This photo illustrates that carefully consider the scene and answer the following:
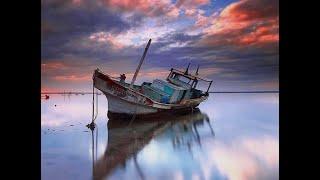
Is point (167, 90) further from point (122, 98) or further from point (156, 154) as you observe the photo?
point (156, 154)


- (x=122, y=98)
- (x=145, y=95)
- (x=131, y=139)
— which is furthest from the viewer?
(x=145, y=95)

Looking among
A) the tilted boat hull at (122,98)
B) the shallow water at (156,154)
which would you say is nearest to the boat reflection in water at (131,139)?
the shallow water at (156,154)

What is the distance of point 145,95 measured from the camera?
48.1ft

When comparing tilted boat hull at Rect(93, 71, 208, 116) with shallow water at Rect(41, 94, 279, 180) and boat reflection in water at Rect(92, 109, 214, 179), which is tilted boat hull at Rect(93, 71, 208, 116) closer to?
boat reflection in water at Rect(92, 109, 214, 179)

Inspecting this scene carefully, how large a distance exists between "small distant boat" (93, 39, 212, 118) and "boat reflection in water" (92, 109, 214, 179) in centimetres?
44

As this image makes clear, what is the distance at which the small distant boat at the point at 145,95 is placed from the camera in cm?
1276

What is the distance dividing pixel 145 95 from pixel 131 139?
Result: 5.22 metres

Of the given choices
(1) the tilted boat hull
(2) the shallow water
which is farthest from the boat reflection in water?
(1) the tilted boat hull

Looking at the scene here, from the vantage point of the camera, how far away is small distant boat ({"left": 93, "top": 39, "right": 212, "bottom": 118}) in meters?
12.8

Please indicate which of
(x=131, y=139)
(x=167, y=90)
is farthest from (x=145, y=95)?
(x=131, y=139)

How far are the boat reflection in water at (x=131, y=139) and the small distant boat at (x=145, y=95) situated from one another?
443mm

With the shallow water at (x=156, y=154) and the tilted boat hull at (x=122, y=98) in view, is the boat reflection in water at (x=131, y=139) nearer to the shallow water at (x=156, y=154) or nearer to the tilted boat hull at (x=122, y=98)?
the shallow water at (x=156, y=154)
